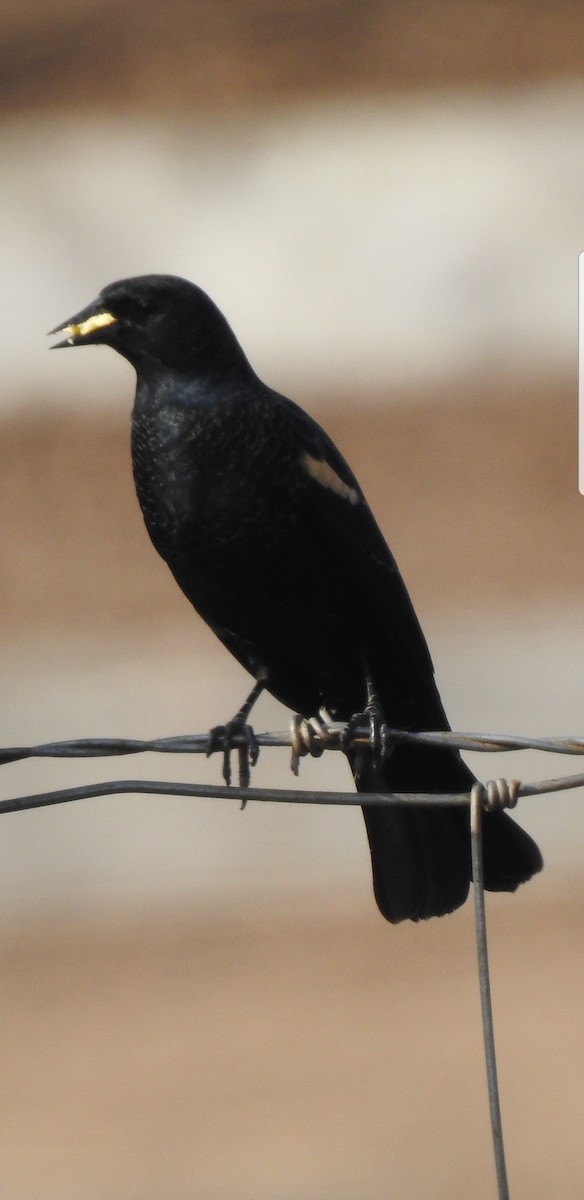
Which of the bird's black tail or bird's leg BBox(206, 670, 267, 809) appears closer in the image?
bird's leg BBox(206, 670, 267, 809)

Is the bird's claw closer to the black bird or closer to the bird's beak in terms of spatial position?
the black bird

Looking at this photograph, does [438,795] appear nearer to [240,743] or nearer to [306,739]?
[306,739]

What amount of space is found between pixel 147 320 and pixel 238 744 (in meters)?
0.69

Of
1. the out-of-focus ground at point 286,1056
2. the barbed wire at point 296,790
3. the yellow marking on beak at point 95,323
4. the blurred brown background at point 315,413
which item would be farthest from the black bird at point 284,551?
the blurred brown background at point 315,413

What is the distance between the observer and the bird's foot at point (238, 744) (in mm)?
2570

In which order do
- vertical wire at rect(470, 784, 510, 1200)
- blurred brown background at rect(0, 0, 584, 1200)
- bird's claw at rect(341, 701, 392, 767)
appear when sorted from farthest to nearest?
blurred brown background at rect(0, 0, 584, 1200) → bird's claw at rect(341, 701, 392, 767) → vertical wire at rect(470, 784, 510, 1200)

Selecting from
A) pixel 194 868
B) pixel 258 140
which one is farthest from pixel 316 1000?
pixel 258 140

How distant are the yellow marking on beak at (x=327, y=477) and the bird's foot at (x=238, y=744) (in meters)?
0.40

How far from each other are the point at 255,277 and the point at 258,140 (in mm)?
590

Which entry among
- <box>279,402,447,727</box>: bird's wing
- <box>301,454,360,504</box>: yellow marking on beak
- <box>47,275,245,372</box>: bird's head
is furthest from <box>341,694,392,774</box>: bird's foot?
<box>47,275,245,372</box>: bird's head

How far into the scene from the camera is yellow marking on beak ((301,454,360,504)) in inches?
103

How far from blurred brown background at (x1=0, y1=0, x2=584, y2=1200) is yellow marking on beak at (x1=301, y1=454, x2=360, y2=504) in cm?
444

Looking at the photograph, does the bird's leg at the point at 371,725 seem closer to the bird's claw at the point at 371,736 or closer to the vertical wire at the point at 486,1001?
the bird's claw at the point at 371,736

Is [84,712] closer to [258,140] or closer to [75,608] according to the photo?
[75,608]
